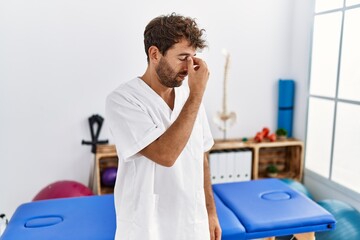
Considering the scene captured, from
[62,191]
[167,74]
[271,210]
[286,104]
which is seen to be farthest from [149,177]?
[286,104]

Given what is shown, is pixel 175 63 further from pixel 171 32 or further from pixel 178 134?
pixel 178 134

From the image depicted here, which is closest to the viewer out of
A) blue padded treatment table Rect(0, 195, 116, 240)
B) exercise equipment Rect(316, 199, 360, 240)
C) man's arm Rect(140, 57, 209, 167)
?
man's arm Rect(140, 57, 209, 167)

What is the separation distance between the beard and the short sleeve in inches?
4.7

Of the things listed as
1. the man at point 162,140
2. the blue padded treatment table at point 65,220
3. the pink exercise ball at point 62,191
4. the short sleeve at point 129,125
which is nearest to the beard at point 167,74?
the man at point 162,140

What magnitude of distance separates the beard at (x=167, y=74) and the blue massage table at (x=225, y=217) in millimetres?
771

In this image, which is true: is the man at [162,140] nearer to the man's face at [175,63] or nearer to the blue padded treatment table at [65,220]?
the man's face at [175,63]

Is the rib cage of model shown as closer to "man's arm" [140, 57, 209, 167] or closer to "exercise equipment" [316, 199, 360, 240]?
"exercise equipment" [316, 199, 360, 240]

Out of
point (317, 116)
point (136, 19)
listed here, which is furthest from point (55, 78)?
point (317, 116)

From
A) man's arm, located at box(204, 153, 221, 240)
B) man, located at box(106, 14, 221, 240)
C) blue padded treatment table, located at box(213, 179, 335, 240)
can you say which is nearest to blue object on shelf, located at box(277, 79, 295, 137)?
blue padded treatment table, located at box(213, 179, 335, 240)

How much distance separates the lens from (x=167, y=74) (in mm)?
1132

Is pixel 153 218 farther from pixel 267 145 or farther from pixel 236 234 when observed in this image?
pixel 267 145

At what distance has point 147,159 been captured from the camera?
3.72ft

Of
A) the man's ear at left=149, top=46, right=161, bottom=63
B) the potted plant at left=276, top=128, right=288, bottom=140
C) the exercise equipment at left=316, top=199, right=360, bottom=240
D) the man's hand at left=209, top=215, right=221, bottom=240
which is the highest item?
the man's ear at left=149, top=46, right=161, bottom=63

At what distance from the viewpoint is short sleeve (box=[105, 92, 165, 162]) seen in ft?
3.48
